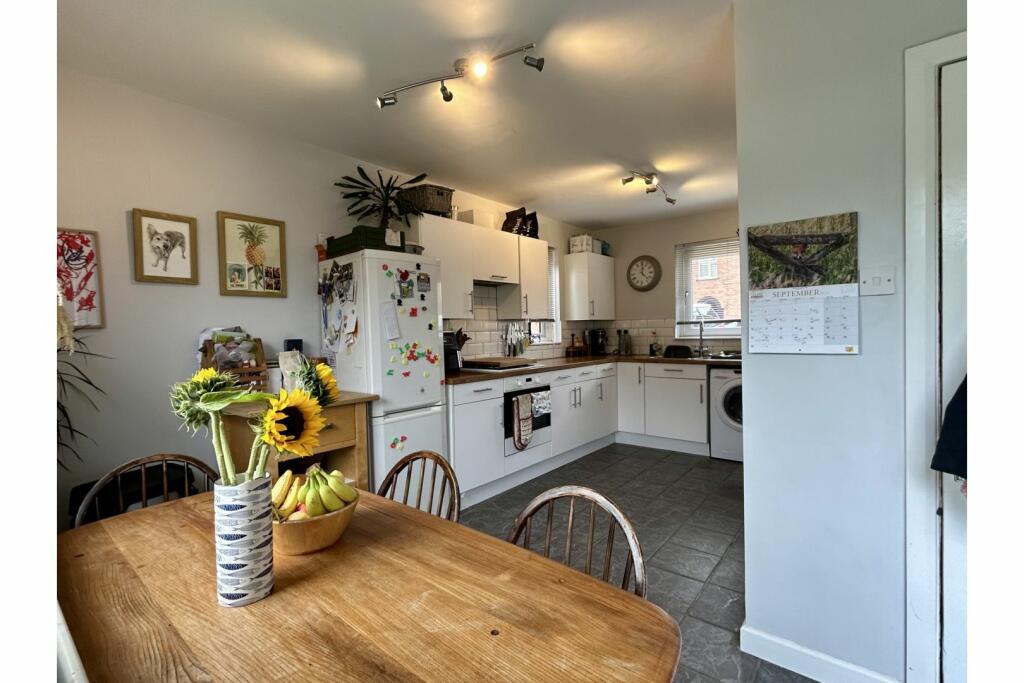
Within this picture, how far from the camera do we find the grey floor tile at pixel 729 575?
2.20 metres

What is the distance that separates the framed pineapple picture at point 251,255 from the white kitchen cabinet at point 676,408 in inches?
134

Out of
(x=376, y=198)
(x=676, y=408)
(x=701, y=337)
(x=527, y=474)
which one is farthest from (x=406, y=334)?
(x=701, y=337)

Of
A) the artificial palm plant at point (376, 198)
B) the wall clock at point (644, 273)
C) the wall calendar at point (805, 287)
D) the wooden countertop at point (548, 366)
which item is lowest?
the wooden countertop at point (548, 366)

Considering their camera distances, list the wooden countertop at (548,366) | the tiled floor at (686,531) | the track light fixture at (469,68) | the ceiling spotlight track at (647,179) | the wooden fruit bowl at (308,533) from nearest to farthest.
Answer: the wooden fruit bowl at (308,533)
the tiled floor at (686,531)
the track light fixture at (469,68)
the wooden countertop at (548,366)
the ceiling spotlight track at (647,179)

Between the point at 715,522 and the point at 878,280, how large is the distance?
6.37 ft

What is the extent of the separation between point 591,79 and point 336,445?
231cm

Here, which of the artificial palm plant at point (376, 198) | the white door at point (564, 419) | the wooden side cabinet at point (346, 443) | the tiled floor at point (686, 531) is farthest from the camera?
the white door at point (564, 419)

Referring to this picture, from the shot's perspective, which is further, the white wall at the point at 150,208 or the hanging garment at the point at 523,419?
the hanging garment at the point at 523,419

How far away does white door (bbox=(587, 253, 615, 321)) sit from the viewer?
5.04 metres

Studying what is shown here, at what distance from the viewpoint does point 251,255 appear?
267 centimetres

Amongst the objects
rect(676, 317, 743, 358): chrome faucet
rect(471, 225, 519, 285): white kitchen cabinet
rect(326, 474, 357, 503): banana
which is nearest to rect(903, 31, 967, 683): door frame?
rect(326, 474, 357, 503): banana

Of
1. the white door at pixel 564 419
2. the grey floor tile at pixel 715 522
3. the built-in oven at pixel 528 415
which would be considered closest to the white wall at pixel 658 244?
the white door at pixel 564 419

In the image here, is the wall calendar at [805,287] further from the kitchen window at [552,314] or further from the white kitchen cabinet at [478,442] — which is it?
the kitchen window at [552,314]
